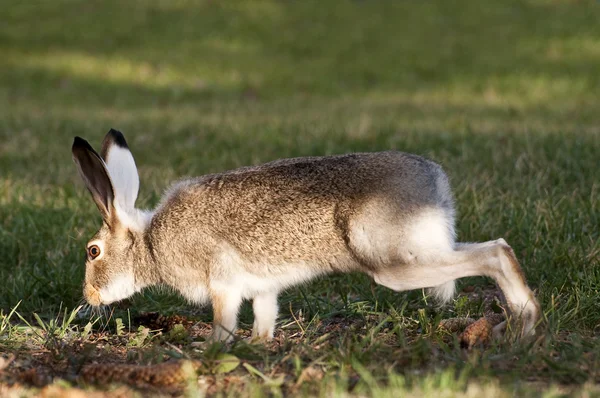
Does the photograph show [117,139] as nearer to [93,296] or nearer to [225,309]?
[93,296]

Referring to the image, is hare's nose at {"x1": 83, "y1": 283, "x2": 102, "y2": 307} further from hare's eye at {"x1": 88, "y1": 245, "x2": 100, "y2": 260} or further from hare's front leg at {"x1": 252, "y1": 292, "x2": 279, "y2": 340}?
hare's front leg at {"x1": 252, "y1": 292, "x2": 279, "y2": 340}

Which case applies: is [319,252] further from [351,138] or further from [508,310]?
[351,138]

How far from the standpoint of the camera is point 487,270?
415cm

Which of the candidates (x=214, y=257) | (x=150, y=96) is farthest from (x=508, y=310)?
(x=150, y=96)

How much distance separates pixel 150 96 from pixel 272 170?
10384mm

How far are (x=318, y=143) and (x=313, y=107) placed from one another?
4.72m

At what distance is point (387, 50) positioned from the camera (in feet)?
55.3

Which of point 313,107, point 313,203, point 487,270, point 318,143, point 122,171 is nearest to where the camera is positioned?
point 487,270

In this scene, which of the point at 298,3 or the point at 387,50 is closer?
the point at 387,50

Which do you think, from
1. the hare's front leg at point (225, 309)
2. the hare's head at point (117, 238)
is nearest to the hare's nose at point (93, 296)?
the hare's head at point (117, 238)

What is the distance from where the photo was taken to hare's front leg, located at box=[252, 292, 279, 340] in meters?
4.60

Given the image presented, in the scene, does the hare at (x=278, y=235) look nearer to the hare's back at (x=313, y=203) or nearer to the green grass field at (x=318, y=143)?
the hare's back at (x=313, y=203)

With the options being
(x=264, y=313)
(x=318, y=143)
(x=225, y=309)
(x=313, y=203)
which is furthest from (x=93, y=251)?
(x=318, y=143)

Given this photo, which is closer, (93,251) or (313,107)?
(93,251)
